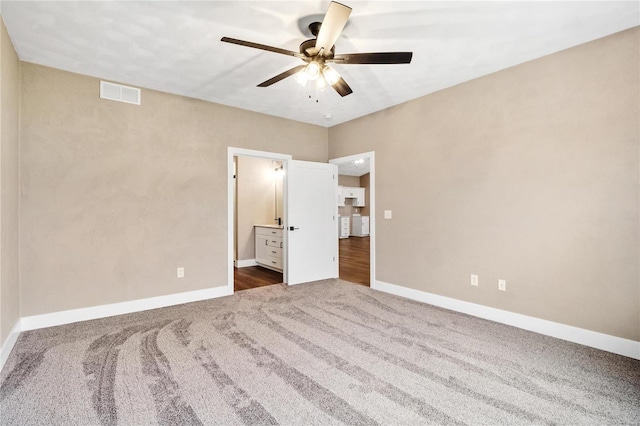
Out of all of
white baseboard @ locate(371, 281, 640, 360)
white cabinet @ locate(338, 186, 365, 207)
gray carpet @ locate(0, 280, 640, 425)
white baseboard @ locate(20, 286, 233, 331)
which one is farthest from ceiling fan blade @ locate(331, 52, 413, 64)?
white cabinet @ locate(338, 186, 365, 207)

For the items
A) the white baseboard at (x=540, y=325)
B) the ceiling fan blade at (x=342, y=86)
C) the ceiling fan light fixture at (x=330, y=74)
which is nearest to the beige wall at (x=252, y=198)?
the white baseboard at (x=540, y=325)

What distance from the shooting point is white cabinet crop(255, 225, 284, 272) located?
5.73m

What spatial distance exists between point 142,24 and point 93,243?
93.7 inches

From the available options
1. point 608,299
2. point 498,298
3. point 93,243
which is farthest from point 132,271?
point 608,299

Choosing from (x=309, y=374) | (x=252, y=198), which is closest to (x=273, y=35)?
(x=309, y=374)

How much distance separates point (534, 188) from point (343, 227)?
876 centimetres

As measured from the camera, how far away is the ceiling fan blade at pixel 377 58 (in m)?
2.11

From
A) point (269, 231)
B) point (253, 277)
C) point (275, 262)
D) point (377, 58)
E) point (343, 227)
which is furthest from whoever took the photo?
point (343, 227)

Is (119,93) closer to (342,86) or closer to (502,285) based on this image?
(342,86)

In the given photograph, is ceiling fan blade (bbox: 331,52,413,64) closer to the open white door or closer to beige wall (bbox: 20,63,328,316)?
beige wall (bbox: 20,63,328,316)

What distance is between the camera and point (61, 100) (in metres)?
3.20

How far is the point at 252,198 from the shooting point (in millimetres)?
6570

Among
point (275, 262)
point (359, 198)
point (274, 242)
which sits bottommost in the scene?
point (275, 262)

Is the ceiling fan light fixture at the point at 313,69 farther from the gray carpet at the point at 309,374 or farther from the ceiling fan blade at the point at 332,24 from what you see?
the gray carpet at the point at 309,374
